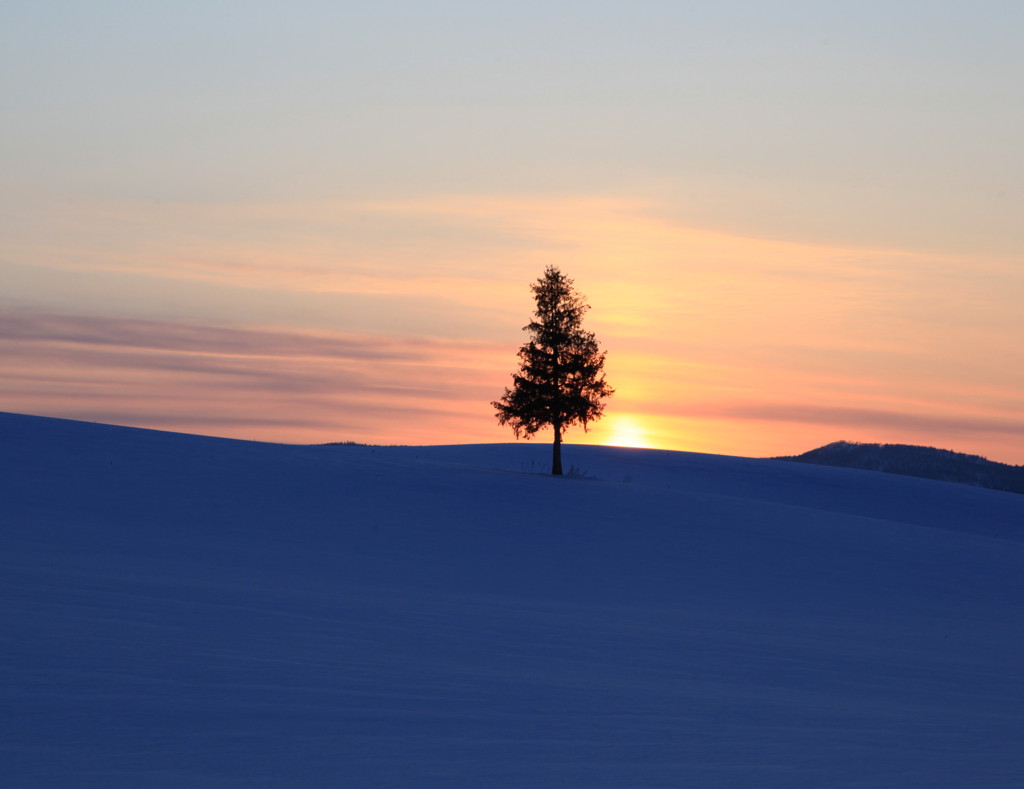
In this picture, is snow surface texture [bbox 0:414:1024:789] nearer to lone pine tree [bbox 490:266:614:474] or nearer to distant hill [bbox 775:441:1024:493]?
lone pine tree [bbox 490:266:614:474]

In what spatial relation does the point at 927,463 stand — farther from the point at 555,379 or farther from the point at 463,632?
the point at 463,632

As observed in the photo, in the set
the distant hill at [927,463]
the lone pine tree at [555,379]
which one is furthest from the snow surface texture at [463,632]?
the distant hill at [927,463]

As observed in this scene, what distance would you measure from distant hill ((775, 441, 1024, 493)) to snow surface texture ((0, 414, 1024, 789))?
76.4 m

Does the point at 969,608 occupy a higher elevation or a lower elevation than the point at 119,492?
lower

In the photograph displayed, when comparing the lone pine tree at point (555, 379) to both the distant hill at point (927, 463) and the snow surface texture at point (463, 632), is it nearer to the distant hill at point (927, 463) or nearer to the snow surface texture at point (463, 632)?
the snow surface texture at point (463, 632)

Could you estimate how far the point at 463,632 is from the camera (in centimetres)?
1297

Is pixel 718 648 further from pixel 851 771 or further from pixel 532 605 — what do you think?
pixel 851 771

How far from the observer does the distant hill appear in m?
103

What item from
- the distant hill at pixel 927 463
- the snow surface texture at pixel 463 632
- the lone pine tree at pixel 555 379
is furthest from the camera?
the distant hill at pixel 927 463

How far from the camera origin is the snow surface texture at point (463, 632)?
7492 millimetres

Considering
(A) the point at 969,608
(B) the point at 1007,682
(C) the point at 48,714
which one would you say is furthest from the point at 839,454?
(C) the point at 48,714

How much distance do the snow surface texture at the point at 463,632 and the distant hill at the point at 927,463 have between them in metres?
76.4

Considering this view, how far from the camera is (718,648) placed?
1344cm

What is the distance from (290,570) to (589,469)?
26.4 m
